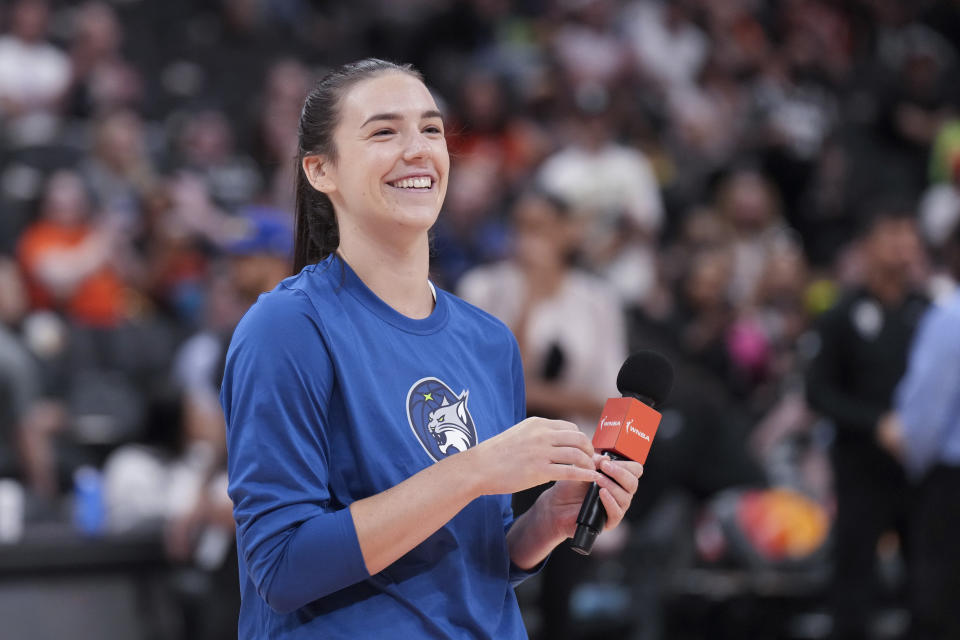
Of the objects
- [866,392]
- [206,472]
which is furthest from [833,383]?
[206,472]

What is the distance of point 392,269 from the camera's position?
2033 millimetres

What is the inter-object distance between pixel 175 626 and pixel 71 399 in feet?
6.02

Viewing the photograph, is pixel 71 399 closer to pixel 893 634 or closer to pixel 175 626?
pixel 175 626

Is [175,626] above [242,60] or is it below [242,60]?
below

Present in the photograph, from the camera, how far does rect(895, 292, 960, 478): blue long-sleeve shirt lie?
4738mm

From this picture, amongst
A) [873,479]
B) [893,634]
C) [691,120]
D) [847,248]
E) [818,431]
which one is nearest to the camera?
[873,479]

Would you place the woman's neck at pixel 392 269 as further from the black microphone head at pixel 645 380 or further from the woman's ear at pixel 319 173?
the black microphone head at pixel 645 380

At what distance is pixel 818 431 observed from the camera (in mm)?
7453

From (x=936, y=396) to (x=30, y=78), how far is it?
656 centimetres

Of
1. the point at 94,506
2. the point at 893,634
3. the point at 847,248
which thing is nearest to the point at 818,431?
the point at 893,634

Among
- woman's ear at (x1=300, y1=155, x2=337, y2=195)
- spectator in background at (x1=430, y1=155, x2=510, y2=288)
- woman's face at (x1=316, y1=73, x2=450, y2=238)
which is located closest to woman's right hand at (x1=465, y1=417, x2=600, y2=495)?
woman's face at (x1=316, y1=73, x2=450, y2=238)

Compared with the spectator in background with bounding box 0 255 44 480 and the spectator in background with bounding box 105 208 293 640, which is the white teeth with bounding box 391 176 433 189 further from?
the spectator in background with bounding box 0 255 44 480

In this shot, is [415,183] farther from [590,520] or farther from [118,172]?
[118,172]

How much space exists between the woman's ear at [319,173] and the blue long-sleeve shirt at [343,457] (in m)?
0.14
